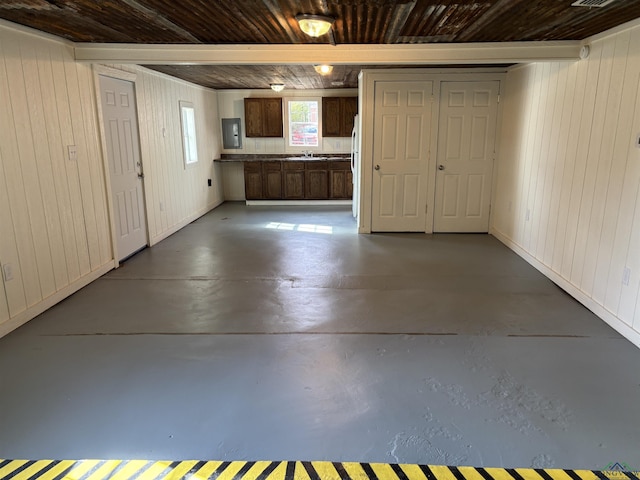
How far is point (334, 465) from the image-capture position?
1.90m

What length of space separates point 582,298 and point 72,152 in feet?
15.1

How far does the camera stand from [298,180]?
840cm

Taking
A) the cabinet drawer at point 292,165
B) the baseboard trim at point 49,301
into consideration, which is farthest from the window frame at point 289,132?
the baseboard trim at point 49,301

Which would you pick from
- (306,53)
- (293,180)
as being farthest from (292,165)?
(306,53)

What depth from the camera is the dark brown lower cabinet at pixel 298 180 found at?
8.34m

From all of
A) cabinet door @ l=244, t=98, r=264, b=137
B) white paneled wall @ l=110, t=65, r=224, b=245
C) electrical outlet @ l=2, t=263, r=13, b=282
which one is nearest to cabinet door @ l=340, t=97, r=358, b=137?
cabinet door @ l=244, t=98, r=264, b=137

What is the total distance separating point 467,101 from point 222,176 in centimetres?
516

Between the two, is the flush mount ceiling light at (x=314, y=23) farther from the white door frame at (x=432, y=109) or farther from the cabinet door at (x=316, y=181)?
the cabinet door at (x=316, y=181)

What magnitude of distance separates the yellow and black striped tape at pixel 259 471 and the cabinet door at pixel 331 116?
287 inches

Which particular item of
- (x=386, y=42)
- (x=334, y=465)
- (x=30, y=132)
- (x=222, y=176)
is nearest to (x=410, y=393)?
(x=334, y=465)

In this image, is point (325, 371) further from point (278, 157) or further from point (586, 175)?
point (278, 157)

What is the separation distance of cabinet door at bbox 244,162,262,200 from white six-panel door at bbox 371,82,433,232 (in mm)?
3084

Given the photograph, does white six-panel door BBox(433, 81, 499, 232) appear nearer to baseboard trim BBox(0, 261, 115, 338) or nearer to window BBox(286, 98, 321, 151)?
window BBox(286, 98, 321, 151)

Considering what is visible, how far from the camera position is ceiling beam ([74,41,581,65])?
3.90 meters
